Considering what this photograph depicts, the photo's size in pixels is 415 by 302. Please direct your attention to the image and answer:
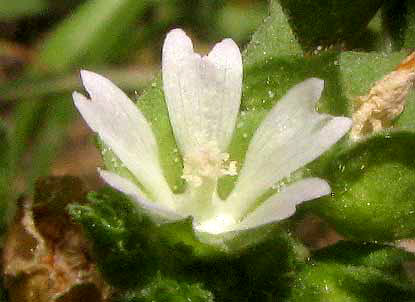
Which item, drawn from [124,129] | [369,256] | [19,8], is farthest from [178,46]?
[19,8]

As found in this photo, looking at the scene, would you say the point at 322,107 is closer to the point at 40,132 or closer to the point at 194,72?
the point at 194,72

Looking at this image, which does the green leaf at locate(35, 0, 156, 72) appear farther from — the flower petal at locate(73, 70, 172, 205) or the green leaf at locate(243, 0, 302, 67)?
the flower petal at locate(73, 70, 172, 205)

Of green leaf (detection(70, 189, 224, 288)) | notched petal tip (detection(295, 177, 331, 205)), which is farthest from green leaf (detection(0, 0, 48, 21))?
notched petal tip (detection(295, 177, 331, 205))

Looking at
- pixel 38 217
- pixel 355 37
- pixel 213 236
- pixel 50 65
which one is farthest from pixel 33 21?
pixel 213 236

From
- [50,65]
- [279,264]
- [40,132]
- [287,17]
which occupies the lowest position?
[40,132]

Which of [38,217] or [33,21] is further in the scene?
[33,21]

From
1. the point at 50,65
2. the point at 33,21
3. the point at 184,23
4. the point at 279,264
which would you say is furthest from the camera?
the point at 33,21
